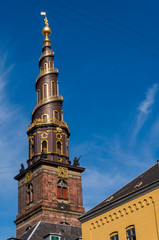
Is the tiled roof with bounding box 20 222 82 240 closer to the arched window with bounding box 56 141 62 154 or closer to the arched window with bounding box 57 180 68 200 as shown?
the arched window with bounding box 57 180 68 200

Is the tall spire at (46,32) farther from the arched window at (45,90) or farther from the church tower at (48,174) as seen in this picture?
the arched window at (45,90)

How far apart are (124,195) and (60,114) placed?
1368 inches

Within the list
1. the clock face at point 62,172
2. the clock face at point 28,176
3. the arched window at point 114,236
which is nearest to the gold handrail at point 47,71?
the clock face at point 28,176

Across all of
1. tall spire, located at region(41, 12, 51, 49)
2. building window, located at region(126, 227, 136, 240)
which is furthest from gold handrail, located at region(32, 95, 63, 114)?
building window, located at region(126, 227, 136, 240)

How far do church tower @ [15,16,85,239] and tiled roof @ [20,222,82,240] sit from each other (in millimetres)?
1581

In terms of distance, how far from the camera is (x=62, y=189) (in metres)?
60.4

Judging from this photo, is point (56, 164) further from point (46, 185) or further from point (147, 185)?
point (147, 185)

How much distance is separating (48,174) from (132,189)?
1083 inches

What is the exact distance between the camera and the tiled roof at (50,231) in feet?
169

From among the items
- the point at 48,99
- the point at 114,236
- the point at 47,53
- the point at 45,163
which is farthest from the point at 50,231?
the point at 47,53

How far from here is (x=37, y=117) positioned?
65812mm

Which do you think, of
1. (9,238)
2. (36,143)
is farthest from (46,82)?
(9,238)

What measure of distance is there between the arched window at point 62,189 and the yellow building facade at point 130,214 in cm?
2341

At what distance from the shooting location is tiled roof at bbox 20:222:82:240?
5137 cm
